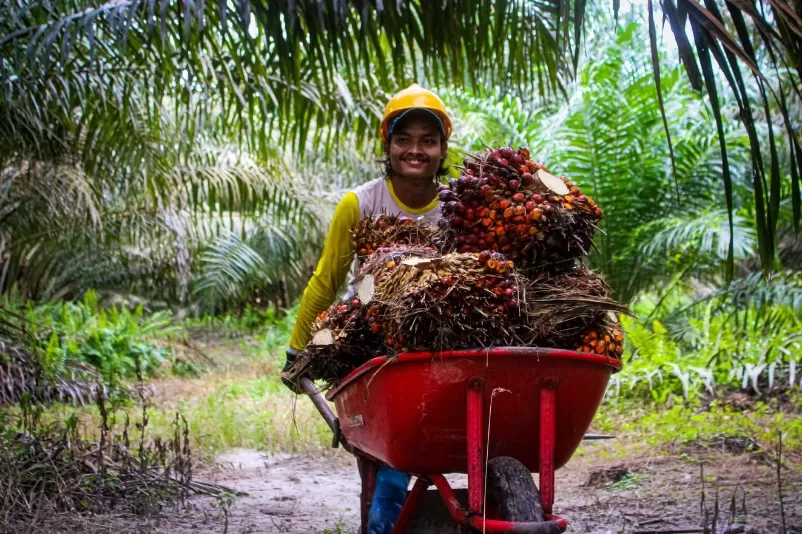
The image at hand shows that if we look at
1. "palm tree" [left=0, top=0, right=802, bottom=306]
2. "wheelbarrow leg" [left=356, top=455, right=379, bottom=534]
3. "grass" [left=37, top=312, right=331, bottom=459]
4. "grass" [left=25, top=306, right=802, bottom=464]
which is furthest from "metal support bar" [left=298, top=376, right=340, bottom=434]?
"grass" [left=25, top=306, right=802, bottom=464]

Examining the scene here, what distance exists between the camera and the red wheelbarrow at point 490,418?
2389mm

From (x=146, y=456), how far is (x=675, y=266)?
5.59m

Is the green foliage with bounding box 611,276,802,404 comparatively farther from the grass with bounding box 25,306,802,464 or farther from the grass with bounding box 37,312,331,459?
the grass with bounding box 37,312,331,459

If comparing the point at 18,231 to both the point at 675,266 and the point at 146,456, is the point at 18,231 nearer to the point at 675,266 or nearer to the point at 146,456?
the point at 146,456

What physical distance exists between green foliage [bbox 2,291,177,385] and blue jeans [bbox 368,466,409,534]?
432cm

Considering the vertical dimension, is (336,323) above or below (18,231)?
below

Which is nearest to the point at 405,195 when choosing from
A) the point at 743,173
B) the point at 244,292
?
the point at 743,173

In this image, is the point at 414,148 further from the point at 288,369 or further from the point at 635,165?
the point at 635,165

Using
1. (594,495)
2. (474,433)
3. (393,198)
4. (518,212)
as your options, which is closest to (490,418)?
(474,433)

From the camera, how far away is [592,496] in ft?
15.4

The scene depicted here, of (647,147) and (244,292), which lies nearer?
(647,147)

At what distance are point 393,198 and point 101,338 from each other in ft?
19.4

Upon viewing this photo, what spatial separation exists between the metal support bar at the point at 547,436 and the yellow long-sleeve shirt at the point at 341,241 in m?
1.20

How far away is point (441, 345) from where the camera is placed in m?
2.36
